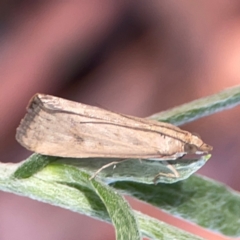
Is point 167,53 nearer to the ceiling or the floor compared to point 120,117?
nearer to the ceiling

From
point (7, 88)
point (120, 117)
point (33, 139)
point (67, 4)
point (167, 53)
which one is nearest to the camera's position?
point (33, 139)

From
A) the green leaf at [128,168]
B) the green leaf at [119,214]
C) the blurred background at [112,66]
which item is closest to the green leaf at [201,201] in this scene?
the green leaf at [128,168]

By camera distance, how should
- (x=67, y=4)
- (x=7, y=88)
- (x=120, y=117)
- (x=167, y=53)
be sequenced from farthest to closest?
1. (x=167, y=53)
2. (x=67, y=4)
3. (x=7, y=88)
4. (x=120, y=117)

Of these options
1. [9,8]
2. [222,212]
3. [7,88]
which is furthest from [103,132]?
[9,8]

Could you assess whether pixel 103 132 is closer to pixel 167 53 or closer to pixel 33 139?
pixel 33 139

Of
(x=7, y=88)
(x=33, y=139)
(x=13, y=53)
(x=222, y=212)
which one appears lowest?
(x=222, y=212)

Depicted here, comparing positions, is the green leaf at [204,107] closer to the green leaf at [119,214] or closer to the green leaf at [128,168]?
the green leaf at [128,168]
